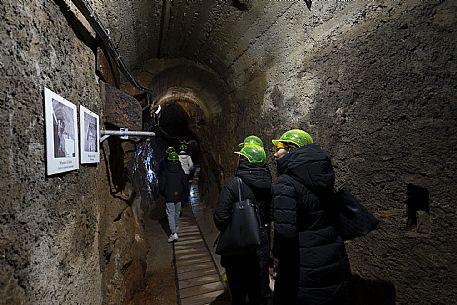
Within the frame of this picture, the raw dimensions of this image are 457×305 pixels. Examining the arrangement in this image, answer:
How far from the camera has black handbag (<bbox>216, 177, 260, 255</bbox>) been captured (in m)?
1.96

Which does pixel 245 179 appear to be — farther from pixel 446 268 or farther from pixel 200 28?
pixel 200 28

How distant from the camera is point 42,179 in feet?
3.42

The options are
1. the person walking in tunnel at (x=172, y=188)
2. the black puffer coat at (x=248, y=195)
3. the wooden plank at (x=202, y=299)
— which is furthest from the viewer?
the person walking in tunnel at (x=172, y=188)

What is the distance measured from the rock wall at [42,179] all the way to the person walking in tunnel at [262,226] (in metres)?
1.03

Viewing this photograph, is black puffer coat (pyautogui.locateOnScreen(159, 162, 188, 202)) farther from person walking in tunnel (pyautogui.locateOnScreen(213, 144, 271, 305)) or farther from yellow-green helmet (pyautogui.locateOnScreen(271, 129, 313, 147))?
yellow-green helmet (pyautogui.locateOnScreen(271, 129, 313, 147))

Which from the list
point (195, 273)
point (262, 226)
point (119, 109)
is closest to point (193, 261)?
point (195, 273)

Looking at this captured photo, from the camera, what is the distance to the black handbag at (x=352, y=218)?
159 cm

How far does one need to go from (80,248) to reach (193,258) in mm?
2841

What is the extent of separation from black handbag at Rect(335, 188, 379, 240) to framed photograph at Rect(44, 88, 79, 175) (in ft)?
5.46

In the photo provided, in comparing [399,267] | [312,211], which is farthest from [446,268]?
[312,211]

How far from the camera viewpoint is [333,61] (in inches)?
79.6

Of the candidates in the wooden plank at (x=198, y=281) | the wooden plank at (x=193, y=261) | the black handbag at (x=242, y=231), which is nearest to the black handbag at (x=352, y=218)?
the black handbag at (x=242, y=231)

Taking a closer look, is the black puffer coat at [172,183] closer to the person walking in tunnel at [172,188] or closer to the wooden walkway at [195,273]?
the person walking in tunnel at [172,188]

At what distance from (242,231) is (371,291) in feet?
3.21
